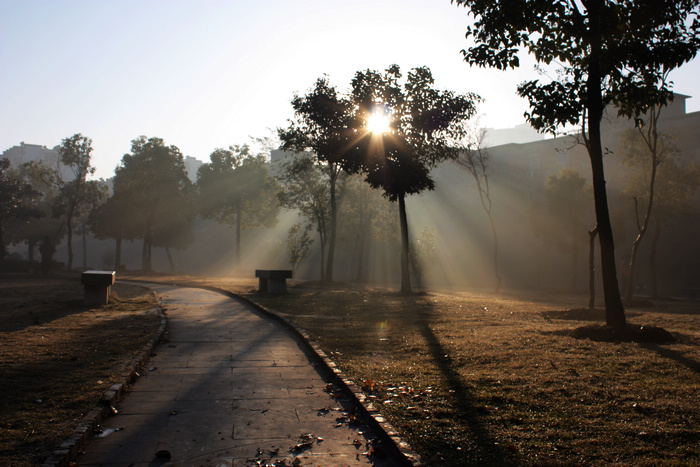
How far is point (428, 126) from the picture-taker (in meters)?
20.8

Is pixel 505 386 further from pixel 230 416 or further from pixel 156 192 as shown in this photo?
pixel 156 192

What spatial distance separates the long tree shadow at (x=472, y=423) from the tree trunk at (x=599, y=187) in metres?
Answer: 3.73

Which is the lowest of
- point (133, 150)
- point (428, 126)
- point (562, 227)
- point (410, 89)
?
point (562, 227)

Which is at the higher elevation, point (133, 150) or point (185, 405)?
point (133, 150)

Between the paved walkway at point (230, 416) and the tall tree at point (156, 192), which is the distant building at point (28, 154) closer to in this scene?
the tall tree at point (156, 192)

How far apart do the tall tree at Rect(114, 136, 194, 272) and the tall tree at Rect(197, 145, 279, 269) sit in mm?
2984

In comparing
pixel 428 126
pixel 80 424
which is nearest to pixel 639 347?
pixel 80 424

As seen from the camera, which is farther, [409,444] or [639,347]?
[639,347]

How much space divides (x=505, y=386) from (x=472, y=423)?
1.40 metres

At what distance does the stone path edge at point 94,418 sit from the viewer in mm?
3951

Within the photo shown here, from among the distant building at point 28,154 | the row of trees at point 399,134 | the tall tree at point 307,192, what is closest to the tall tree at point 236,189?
the tall tree at point 307,192

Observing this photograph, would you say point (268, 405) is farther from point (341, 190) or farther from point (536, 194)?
point (536, 194)

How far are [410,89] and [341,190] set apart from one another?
16.7 metres

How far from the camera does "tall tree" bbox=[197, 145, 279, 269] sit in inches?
2165
